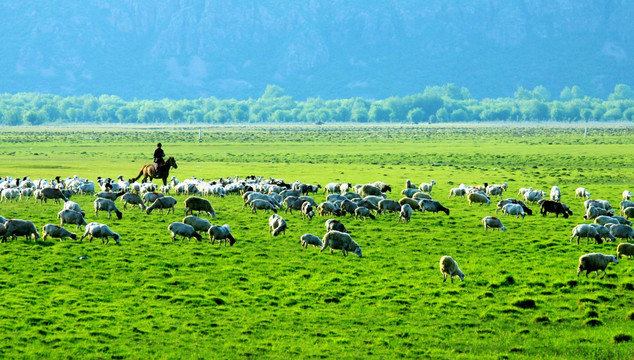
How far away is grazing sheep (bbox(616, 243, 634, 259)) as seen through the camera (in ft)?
70.1

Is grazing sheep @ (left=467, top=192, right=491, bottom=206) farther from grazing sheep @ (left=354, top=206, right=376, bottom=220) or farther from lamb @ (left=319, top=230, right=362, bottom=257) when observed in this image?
lamb @ (left=319, top=230, right=362, bottom=257)

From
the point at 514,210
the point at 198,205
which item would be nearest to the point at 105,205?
the point at 198,205

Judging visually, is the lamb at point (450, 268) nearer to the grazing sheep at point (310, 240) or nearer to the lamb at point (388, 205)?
the grazing sheep at point (310, 240)

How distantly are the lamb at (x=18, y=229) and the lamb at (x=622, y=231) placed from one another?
57.7 ft

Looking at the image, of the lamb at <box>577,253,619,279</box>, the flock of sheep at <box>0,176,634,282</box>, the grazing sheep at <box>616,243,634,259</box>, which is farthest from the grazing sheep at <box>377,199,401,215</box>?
the lamb at <box>577,253,619,279</box>

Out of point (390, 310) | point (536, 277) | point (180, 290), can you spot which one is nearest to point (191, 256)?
point (180, 290)

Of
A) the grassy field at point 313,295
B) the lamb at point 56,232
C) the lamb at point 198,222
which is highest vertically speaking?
the lamb at point 198,222

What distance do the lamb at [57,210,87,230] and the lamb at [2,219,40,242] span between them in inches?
90.1

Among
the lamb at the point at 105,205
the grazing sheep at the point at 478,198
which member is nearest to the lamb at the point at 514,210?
the grazing sheep at the point at 478,198

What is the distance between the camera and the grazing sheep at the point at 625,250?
21.4 metres

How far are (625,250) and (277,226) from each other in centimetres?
1082

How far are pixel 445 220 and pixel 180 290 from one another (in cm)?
1437

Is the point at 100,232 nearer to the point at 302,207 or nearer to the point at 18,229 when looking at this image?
the point at 18,229

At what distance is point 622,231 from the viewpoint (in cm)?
2402
